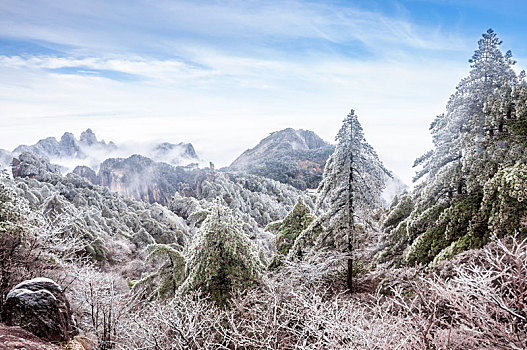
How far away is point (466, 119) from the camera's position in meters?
10.7

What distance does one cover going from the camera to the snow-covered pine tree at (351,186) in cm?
1048

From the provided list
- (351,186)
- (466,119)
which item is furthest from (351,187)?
(466,119)

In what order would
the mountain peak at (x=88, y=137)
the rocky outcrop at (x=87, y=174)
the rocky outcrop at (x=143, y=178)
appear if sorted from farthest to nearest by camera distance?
the mountain peak at (x=88, y=137), the rocky outcrop at (x=87, y=174), the rocky outcrop at (x=143, y=178)

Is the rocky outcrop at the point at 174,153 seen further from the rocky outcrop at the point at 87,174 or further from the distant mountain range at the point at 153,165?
the rocky outcrop at the point at 87,174

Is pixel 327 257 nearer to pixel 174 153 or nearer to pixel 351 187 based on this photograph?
pixel 351 187

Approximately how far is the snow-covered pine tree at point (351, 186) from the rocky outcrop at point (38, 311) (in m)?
8.74

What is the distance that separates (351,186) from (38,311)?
1008 centimetres

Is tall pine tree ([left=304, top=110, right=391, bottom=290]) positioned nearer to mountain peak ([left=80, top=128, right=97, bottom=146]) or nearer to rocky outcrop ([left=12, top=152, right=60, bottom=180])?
rocky outcrop ([left=12, top=152, right=60, bottom=180])

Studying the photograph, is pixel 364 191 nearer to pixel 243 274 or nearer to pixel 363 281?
pixel 363 281

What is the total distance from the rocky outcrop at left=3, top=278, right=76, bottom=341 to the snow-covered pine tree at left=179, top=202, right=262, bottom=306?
341 cm

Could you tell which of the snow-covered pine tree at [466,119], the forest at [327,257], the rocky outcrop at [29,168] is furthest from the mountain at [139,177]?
the snow-covered pine tree at [466,119]

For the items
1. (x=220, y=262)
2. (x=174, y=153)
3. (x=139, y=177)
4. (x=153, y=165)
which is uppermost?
(x=174, y=153)

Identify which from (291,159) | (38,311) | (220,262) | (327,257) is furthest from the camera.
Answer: (291,159)

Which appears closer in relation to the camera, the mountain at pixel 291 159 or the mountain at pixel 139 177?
the mountain at pixel 139 177
